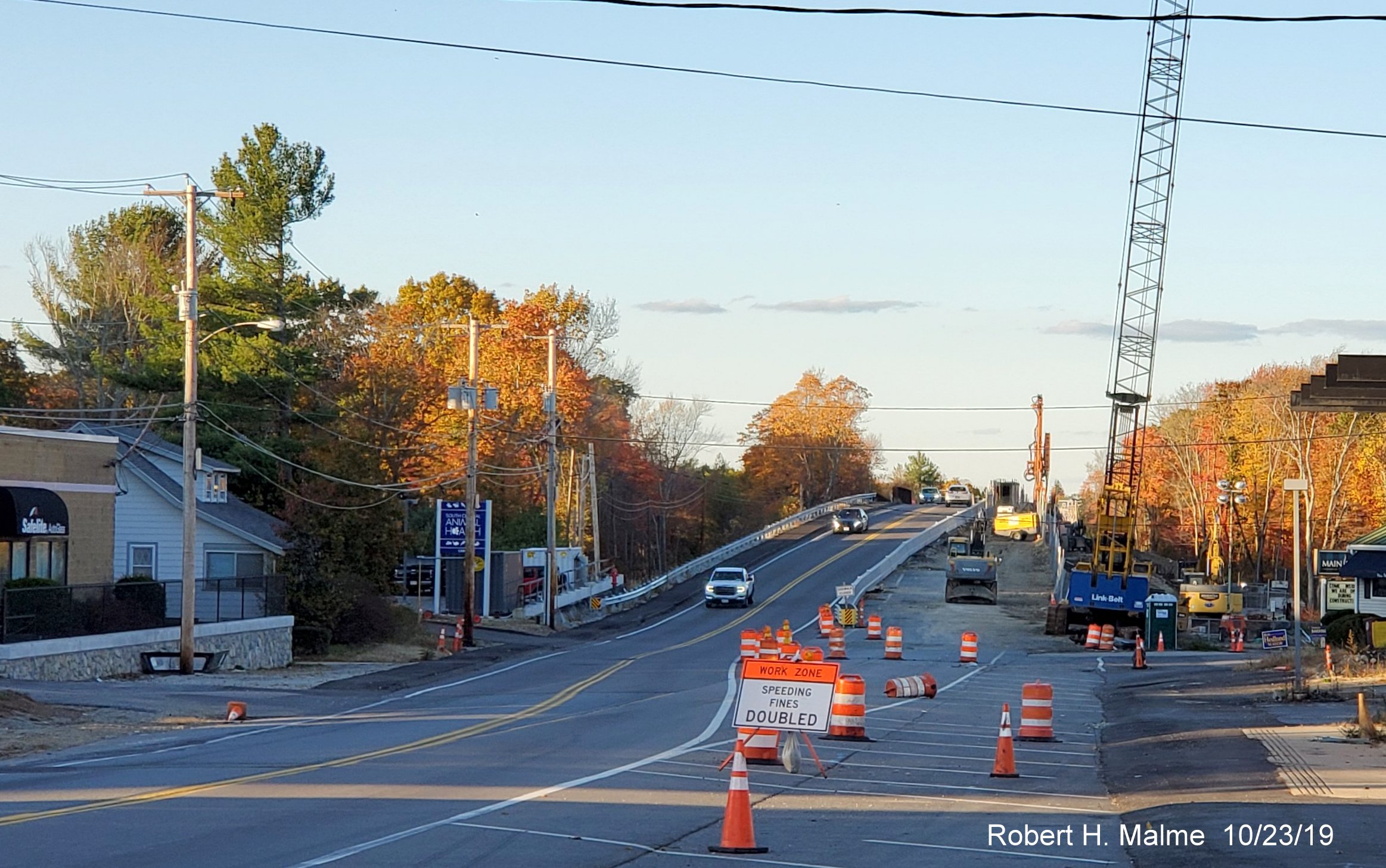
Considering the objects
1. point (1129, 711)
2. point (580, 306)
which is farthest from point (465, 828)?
point (580, 306)

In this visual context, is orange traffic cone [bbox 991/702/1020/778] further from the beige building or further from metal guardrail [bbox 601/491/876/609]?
metal guardrail [bbox 601/491/876/609]

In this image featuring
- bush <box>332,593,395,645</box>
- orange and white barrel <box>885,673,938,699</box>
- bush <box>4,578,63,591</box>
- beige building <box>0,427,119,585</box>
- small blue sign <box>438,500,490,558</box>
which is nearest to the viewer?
orange and white barrel <box>885,673,938,699</box>

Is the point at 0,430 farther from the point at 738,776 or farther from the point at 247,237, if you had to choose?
the point at 247,237

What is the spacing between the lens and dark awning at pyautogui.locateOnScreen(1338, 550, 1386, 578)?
4478 cm

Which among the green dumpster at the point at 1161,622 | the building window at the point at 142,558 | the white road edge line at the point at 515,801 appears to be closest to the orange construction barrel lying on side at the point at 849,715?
the white road edge line at the point at 515,801

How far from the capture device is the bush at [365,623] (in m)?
43.3

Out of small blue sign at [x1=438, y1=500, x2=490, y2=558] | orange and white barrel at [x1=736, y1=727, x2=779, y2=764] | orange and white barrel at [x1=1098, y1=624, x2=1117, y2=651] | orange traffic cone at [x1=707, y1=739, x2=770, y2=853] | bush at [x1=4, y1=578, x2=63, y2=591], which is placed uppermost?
small blue sign at [x1=438, y1=500, x2=490, y2=558]

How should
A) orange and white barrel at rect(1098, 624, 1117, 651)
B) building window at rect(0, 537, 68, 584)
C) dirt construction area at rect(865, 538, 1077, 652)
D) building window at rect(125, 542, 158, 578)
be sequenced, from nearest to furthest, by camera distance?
building window at rect(0, 537, 68, 584), building window at rect(125, 542, 158, 578), orange and white barrel at rect(1098, 624, 1117, 651), dirt construction area at rect(865, 538, 1077, 652)

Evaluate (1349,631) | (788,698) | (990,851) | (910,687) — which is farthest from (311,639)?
(990,851)

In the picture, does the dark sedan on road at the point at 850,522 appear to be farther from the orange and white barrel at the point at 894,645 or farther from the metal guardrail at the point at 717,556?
the orange and white barrel at the point at 894,645

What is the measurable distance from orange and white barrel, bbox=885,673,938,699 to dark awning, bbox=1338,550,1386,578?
23011mm

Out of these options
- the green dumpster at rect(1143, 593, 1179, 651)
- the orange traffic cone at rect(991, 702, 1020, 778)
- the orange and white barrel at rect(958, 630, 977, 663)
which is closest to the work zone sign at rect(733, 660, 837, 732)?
the orange traffic cone at rect(991, 702, 1020, 778)

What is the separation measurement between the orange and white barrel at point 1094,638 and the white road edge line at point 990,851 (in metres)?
37.0

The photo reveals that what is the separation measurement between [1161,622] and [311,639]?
90.5ft
